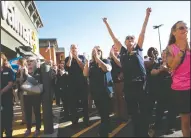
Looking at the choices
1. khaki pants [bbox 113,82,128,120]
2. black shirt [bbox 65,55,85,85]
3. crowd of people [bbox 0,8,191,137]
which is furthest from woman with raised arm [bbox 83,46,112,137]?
khaki pants [bbox 113,82,128,120]

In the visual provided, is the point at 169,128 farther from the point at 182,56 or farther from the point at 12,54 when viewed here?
the point at 12,54

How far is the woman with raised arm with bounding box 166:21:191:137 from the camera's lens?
3340 mm

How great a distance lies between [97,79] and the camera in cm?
555

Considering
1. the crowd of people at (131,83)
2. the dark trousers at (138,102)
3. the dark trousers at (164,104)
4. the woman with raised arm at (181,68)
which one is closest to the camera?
the woman with raised arm at (181,68)

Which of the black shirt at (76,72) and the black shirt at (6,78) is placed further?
the black shirt at (76,72)

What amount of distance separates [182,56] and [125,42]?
61.4 inches

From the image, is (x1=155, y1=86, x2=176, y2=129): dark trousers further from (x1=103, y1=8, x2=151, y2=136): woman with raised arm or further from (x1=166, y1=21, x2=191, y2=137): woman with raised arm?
(x1=166, y1=21, x2=191, y2=137): woman with raised arm

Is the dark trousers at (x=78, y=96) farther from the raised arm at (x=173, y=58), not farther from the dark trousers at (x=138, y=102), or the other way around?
the raised arm at (x=173, y=58)

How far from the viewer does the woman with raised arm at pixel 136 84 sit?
4.59m

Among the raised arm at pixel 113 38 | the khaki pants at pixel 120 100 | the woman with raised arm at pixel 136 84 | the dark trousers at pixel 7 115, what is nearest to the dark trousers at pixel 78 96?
the khaki pants at pixel 120 100

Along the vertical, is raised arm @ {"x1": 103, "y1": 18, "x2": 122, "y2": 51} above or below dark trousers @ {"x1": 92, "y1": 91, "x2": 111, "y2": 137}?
above

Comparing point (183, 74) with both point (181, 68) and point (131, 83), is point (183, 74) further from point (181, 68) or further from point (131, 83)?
point (131, 83)

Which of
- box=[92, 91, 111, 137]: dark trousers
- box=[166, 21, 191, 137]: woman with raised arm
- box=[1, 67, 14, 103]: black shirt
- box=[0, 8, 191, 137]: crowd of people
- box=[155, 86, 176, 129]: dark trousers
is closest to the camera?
box=[166, 21, 191, 137]: woman with raised arm

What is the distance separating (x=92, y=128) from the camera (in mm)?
6445
